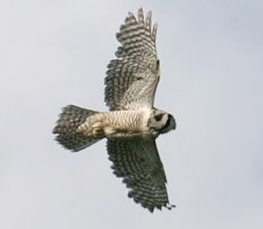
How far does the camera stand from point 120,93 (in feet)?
84.3

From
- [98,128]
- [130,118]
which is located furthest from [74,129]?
[130,118]

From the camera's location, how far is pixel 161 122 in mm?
25141

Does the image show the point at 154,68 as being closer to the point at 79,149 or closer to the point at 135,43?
the point at 135,43

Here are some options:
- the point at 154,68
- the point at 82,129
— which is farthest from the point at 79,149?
the point at 154,68

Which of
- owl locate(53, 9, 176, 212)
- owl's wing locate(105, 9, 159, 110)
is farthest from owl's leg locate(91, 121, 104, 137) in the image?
owl's wing locate(105, 9, 159, 110)

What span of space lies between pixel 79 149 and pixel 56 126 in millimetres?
639

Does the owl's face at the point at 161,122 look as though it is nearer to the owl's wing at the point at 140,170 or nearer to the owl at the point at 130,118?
the owl at the point at 130,118

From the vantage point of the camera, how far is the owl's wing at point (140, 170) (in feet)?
85.7

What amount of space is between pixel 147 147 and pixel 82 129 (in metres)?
1.36

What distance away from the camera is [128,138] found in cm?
2573

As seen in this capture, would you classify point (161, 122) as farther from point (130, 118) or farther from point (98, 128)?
point (98, 128)

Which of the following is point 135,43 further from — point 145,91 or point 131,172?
point 131,172

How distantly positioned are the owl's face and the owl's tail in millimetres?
1106

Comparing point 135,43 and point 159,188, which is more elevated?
point 135,43
